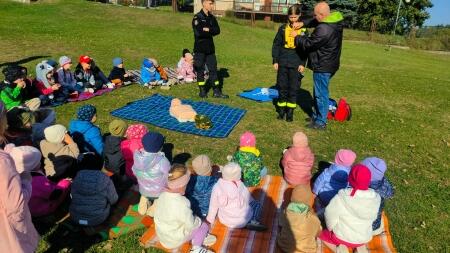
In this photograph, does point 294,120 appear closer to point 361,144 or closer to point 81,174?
point 361,144

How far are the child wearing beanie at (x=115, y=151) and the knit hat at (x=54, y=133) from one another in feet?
2.41

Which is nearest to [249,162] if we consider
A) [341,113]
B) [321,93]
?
[321,93]

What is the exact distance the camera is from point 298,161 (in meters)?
6.08

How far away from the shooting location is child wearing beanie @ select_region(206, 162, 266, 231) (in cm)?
469

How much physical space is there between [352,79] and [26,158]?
1458 cm

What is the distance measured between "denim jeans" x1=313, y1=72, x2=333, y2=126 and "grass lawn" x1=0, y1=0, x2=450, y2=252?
19.7 inches

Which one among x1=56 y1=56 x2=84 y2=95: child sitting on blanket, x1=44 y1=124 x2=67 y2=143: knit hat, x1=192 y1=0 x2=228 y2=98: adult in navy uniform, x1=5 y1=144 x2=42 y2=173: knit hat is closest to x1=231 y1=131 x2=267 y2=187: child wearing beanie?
x1=44 y1=124 x2=67 y2=143: knit hat

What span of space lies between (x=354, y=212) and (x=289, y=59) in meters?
4.72

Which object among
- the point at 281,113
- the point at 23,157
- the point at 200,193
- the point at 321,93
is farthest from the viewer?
the point at 281,113

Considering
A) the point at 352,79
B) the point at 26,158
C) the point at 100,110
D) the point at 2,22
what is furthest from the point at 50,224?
the point at 2,22

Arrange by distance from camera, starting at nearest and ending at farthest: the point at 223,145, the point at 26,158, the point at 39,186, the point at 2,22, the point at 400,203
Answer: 1. the point at 26,158
2. the point at 39,186
3. the point at 400,203
4. the point at 223,145
5. the point at 2,22

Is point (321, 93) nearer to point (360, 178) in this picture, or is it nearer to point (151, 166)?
point (360, 178)

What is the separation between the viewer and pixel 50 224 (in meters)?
4.98

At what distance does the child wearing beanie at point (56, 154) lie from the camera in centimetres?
537
